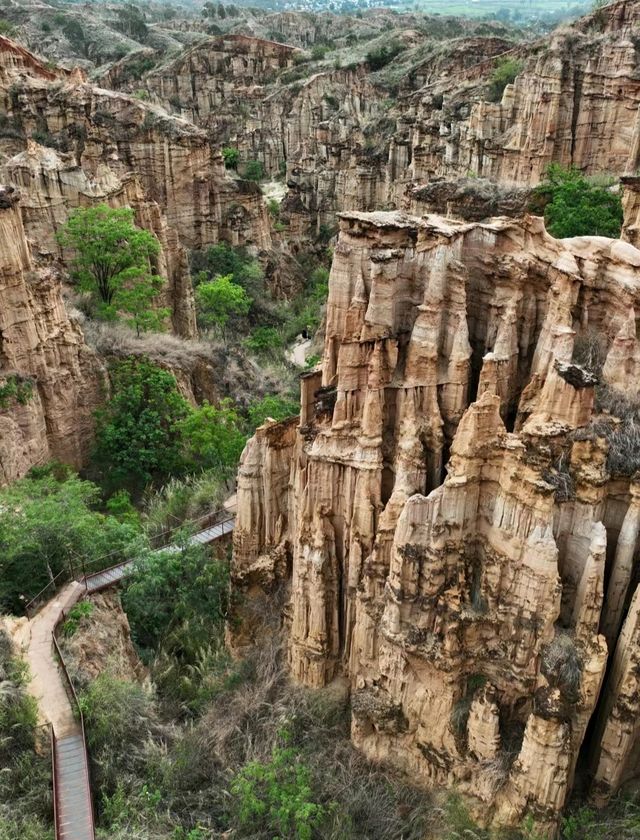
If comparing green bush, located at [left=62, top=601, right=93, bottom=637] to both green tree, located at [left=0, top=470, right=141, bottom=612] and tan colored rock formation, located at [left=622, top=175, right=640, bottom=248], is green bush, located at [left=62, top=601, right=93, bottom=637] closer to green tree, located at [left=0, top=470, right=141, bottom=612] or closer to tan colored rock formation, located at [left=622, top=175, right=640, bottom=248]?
green tree, located at [left=0, top=470, right=141, bottom=612]

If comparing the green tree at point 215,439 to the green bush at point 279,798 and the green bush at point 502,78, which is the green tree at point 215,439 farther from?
the green bush at point 502,78

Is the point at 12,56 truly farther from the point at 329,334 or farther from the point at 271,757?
the point at 271,757

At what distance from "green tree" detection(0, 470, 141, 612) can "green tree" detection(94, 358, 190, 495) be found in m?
5.02

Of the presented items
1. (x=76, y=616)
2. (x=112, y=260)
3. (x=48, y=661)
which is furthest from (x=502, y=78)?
(x=48, y=661)

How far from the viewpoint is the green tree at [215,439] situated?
22.6 meters

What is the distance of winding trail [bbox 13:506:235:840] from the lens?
1123cm

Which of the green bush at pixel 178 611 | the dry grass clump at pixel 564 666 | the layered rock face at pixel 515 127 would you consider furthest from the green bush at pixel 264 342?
the dry grass clump at pixel 564 666

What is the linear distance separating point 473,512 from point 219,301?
2722cm

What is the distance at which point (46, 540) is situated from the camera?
54.3ft

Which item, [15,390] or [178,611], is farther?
[15,390]

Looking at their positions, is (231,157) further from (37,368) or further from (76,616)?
(76,616)

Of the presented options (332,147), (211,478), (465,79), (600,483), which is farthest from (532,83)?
(600,483)

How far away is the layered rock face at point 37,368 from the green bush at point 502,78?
36.4m

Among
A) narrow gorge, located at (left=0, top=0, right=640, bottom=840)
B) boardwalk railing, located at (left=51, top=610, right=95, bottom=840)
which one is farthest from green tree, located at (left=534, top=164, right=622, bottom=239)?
boardwalk railing, located at (left=51, top=610, right=95, bottom=840)
